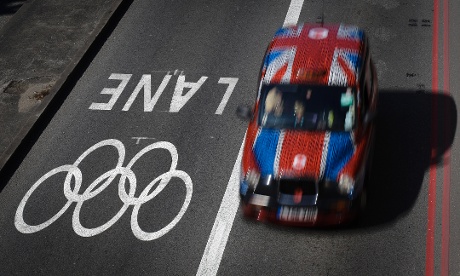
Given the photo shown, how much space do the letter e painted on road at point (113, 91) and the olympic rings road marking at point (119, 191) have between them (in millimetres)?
1325

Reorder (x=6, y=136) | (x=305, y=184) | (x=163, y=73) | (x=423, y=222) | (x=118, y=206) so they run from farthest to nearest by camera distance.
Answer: (x=163, y=73), (x=6, y=136), (x=118, y=206), (x=423, y=222), (x=305, y=184)

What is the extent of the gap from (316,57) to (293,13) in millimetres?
5356

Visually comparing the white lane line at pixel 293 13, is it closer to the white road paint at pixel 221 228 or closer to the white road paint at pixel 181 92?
the white road paint at pixel 181 92

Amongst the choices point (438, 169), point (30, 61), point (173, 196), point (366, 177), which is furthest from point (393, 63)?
point (30, 61)

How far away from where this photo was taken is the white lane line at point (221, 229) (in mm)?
11789

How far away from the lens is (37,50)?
1744 centimetres

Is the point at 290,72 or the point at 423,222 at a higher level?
the point at 290,72

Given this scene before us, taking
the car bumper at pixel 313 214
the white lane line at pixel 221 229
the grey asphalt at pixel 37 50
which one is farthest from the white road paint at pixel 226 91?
the car bumper at pixel 313 214

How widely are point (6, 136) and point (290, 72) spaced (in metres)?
6.08

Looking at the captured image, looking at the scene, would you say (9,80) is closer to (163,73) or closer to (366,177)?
(163,73)

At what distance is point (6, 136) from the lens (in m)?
15.0

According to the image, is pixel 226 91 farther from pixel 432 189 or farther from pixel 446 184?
pixel 446 184

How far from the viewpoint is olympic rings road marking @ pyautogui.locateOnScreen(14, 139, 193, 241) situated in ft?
41.5

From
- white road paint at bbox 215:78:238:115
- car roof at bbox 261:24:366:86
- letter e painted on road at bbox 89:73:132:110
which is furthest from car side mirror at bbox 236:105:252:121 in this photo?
letter e painted on road at bbox 89:73:132:110
